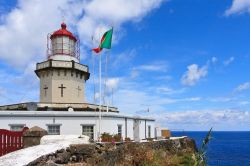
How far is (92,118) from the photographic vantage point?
2472cm

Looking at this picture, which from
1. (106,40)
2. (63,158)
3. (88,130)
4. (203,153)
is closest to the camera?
(203,153)

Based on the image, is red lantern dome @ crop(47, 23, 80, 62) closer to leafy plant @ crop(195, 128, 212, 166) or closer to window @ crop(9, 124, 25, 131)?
window @ crop(9, 124, 25, 131)

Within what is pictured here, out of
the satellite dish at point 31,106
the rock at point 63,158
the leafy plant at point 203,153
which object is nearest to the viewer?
the leafy plant at point 203,153

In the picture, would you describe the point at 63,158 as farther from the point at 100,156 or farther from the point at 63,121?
the point at 63,121

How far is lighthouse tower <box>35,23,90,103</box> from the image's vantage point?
94.3ft

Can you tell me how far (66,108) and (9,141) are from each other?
12.2 meters

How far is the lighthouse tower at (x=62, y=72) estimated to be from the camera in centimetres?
2873

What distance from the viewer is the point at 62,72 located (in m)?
28.9

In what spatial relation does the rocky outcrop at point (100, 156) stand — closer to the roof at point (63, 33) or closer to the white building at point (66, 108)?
the white building at point (66, 108)

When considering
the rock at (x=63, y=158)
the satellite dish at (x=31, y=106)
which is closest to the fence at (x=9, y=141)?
the rock at (x=63, y=158)

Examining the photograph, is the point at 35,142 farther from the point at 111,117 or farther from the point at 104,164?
the point at 111,117

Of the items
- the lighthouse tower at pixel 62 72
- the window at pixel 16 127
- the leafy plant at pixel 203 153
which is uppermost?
the lighthouse tower at pixel 62 72

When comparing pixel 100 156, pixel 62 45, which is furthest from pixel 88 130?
pixel 100 156

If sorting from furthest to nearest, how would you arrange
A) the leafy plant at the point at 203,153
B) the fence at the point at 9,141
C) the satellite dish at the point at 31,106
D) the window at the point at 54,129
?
the satellite dish at the point at 31,106
the window at the point at 54,129
the fence at the point at 9,141
the leafy plant at the point at 203,153
